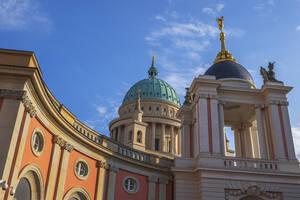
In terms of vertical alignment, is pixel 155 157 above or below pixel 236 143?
below

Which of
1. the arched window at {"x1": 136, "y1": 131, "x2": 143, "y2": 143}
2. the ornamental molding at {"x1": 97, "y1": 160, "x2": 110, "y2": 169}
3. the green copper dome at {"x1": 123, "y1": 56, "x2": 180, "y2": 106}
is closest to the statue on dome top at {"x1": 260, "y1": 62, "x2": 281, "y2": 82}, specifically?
the ornamental molding at {"x1": 97, "y1": 160, "x2": 110, "y2": 169}

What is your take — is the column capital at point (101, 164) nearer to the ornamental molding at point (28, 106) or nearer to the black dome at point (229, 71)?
the ornamental molding at point (28, 106)

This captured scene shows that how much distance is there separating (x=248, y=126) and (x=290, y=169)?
8.35m

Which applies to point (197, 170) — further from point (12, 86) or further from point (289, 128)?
point (12, 86)

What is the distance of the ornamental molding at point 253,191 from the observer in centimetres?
2291

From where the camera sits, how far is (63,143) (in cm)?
2055

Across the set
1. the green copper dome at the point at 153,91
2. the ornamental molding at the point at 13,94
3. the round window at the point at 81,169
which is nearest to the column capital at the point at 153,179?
the round window at the point at 81,169

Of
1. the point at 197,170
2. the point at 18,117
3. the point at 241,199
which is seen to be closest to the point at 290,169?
the point at 241,199

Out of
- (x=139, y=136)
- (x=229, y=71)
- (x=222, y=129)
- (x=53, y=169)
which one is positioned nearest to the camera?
(x=53, y=169)

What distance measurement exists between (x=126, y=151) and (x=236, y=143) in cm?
1237

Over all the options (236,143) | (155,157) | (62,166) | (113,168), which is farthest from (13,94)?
(236,143)

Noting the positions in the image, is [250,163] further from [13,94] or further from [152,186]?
[13,94]

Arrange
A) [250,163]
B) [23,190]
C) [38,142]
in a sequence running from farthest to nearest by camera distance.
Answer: [250,163] → [38,142] → [23,190]

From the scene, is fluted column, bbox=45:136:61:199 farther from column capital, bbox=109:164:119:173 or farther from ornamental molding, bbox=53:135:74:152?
column capital, bbox=109:164:119:173
